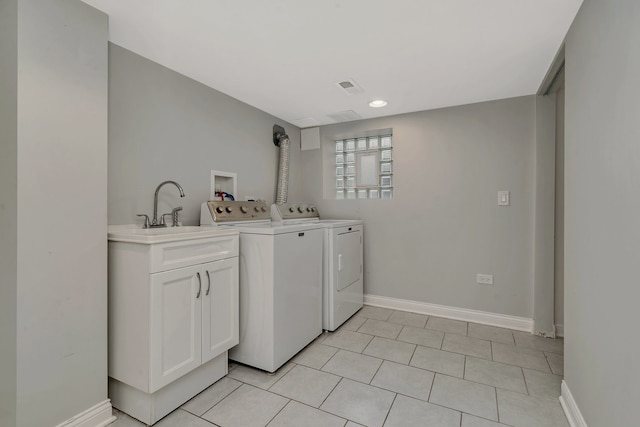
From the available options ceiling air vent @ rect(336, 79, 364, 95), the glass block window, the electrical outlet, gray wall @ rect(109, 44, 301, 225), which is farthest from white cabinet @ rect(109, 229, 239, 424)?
the electrical outlet

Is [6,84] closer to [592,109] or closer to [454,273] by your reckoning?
[592,109]

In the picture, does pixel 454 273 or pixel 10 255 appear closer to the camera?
pixel 10 255

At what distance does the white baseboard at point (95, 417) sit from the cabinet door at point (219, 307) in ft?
1.60

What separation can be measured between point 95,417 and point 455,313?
→ 284 centimetres

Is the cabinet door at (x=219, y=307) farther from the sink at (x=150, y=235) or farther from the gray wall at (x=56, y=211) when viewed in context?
the gray wall at (x=56, y=211)

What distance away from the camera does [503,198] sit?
2.69m

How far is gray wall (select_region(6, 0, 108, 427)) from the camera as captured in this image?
124 cm

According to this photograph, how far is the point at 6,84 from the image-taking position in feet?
4.09

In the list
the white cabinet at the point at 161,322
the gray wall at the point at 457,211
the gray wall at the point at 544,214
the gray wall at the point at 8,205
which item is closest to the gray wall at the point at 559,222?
the gray wall at the point at 544,214

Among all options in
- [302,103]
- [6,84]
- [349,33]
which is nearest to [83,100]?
[6,84]

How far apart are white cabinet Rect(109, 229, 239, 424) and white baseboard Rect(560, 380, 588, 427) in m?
1.88

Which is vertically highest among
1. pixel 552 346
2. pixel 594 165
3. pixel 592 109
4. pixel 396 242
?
pixel 592 109

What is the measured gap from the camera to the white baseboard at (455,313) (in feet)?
8.73

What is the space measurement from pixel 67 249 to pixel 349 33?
1.83 meters
